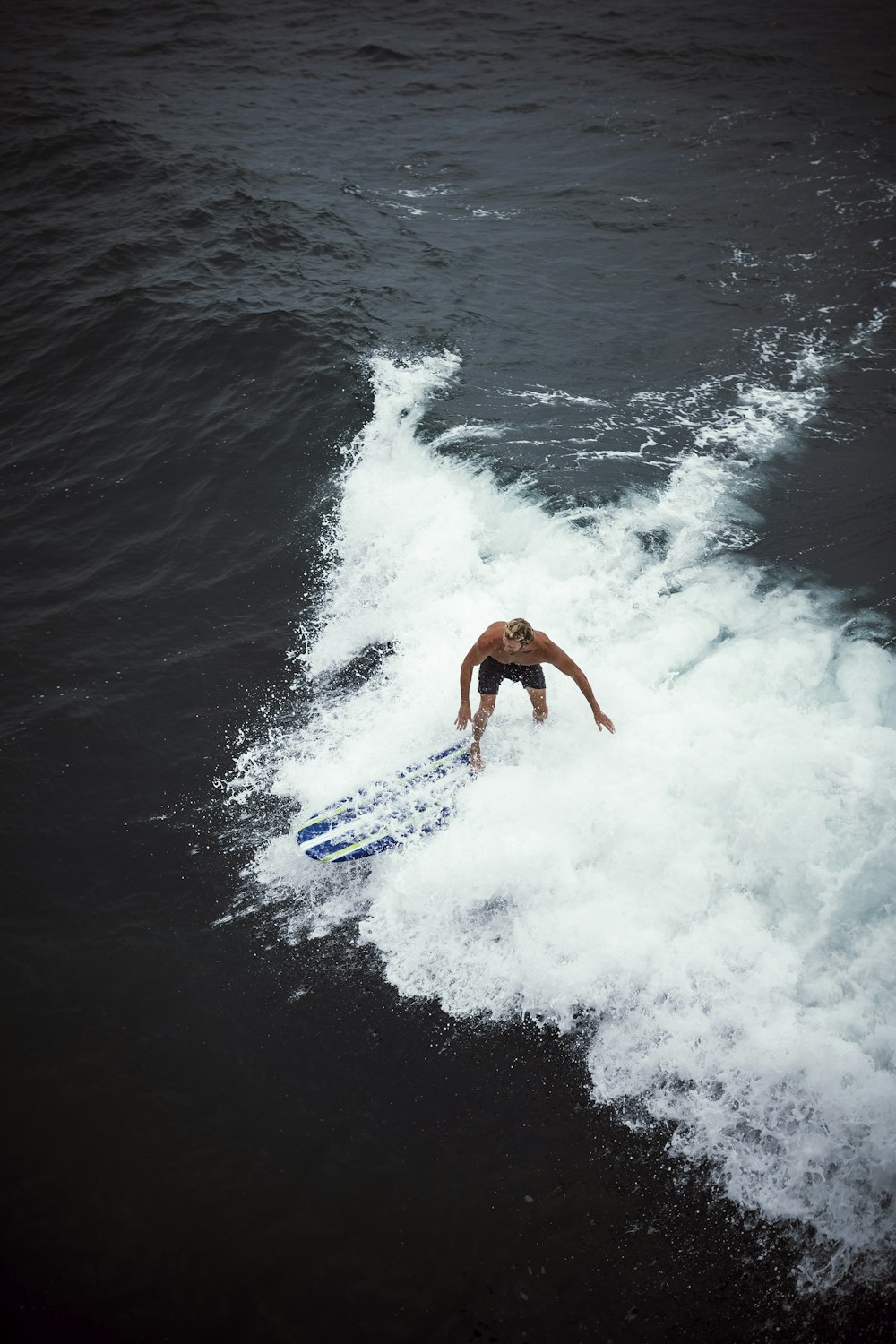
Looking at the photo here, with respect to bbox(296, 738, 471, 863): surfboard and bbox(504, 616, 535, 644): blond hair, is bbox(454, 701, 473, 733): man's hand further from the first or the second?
bbox(504, 616, 535, 644): blond hair

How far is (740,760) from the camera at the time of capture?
7250 millimetres

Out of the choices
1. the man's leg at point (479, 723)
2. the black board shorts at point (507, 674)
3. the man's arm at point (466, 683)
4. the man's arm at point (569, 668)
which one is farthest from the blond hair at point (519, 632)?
the man's leg at point (479, 723)

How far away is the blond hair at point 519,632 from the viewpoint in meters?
6.39

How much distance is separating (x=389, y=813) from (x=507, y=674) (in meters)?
1.80

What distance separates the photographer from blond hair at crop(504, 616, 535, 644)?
6.39 metres

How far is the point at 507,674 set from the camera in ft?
24.1

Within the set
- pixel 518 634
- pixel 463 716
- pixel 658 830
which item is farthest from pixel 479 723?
pixel 658 830

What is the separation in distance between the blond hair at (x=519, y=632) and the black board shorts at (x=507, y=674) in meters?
0.69

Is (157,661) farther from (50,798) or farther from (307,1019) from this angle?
(307,1019)

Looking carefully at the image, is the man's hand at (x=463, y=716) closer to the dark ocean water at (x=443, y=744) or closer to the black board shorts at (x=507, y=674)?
the black board shorts at (x=507, y=674)

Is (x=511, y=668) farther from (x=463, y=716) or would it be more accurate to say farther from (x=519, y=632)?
(x=519, y=632)

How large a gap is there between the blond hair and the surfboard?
178 centimetres

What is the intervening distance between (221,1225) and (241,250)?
17060 mm

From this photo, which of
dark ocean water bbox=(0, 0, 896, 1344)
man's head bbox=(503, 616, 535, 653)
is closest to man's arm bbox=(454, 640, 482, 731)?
man's head bbox=(503, 616, 535, 653)
